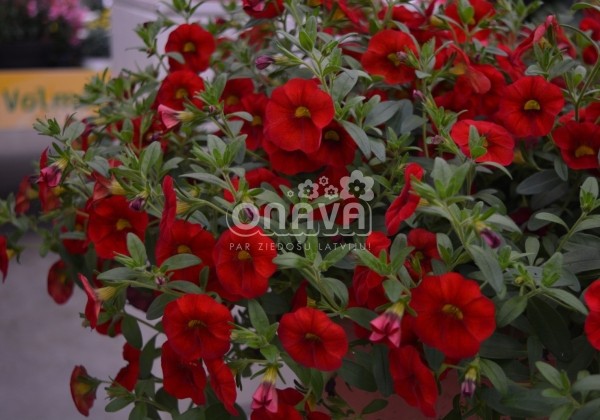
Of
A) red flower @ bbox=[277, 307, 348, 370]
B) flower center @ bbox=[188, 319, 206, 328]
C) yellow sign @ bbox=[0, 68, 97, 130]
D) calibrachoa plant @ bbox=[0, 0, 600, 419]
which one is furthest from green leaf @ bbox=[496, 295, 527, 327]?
yellow sign @ bbox=[0, 68, 97, 130]

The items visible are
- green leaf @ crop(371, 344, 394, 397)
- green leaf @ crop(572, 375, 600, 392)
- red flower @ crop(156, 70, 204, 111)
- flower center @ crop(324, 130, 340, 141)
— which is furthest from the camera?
red flower @ crop(156, 70, 204, 111)

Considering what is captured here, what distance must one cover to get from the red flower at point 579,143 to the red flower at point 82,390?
0.49m

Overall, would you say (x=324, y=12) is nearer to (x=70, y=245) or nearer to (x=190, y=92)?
(x=190, y=92)

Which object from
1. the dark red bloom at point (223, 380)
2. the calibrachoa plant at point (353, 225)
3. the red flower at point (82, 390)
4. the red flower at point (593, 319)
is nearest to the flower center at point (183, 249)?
the calibrachoa plant at point (353, 225)

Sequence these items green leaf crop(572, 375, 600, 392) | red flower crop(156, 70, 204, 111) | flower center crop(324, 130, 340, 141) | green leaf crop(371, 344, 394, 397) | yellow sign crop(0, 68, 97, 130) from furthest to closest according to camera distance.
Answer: yellow sign crop(0, 68, 97, 130) < red flower crop(156, 70, 204, 111) < flower center crop(324, 130, 340, 141) < green leaf crop(371, 344, 394, 397) < green leaf crop(572, 375, 600, 392)

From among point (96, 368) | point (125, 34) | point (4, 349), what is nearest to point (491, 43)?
point (125, 34)

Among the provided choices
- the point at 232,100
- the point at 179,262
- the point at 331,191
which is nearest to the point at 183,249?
the point at 179,262

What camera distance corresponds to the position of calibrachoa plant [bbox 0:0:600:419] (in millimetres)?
566

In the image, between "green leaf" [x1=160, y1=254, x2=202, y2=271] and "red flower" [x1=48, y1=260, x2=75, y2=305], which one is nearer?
"green leaf" [x1=160, y1=254, x2=202, y2=271]

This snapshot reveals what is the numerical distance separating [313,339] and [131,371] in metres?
0.30

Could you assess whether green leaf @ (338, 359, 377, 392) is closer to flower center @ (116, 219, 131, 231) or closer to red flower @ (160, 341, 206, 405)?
red flower @ (160, 341, 206, 405)

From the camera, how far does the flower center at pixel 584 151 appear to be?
0.71 m

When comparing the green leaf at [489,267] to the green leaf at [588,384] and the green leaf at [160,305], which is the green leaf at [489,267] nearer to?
the green leaf at [588,384]

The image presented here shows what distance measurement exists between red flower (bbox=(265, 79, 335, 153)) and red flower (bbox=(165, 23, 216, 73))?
248 millimetres
